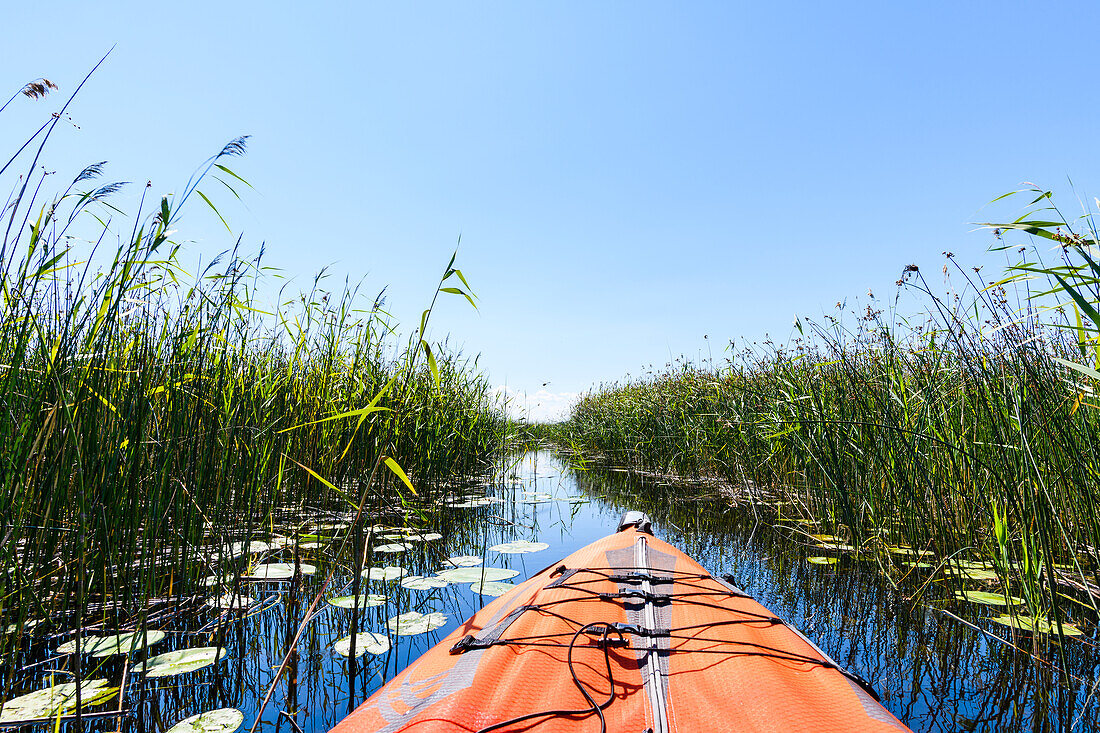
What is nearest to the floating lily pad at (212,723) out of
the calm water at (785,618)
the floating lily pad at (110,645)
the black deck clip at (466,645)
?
the calm water at (785,618)

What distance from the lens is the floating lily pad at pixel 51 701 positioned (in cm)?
141

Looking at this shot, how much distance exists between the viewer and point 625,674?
60.4 inches

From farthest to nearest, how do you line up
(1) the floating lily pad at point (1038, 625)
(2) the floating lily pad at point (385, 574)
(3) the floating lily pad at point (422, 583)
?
(2) the floating lily pad at point (385, 574) → (3) the floating lily pad at point (422, 583) → (1) the floating lily pad at point (1038, 625)

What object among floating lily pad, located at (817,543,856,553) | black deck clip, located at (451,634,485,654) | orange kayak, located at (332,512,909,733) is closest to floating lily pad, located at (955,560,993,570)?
floating lily pad, located at (817,543,856,553)

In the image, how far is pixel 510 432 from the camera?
9.84 metres

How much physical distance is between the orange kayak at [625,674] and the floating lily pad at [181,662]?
0.65m

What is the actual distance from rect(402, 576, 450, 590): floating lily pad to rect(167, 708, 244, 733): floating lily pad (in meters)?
1.13

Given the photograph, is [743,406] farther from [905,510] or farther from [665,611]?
[665,611]

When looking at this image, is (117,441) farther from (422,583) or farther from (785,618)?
(785,618)

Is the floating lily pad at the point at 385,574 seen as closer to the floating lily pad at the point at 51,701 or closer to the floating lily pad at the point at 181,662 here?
the floating lily pad at the point at 181,662

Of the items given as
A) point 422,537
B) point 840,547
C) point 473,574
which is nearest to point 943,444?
point 840,547

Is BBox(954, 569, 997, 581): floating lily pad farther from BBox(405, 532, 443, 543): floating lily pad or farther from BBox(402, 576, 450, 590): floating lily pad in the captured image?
BBox(405, 532, 443, 543): floating lily pad

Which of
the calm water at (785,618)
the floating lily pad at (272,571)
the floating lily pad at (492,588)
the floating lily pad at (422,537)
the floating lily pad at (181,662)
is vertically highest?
the floating lily pad at (272,571)

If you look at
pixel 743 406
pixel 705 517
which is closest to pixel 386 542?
pixel 705 517
